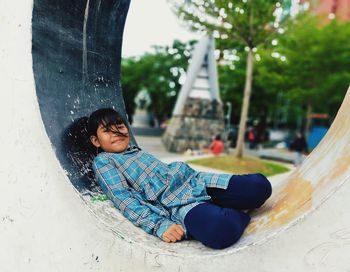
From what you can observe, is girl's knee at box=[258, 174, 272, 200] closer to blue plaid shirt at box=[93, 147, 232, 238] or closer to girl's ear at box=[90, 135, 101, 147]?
blue plaid shirt at box=[93, 147, 232, 238]

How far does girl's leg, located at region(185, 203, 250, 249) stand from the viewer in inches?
63.2

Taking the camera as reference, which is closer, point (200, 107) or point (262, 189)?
point (262, 189)

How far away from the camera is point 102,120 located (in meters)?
2.02

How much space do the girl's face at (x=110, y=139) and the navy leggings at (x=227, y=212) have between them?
1.74ft

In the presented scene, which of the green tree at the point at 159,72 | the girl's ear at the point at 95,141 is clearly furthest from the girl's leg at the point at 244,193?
the green tree at the point at 159,72

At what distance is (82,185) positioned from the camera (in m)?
1.88

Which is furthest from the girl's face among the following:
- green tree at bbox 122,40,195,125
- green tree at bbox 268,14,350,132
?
green tree at bbox 122,40,195,125

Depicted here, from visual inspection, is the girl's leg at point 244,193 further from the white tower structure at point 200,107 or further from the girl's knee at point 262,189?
the white tower structure at point 200,107

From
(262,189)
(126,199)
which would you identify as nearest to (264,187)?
(262,189)

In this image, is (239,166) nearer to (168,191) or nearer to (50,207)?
(168,191)

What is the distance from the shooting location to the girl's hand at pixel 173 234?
5.64ft

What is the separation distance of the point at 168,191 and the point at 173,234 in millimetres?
247

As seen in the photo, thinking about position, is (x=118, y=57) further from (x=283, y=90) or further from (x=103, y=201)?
(x=283, y=90)

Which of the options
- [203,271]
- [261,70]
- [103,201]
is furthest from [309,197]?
[261,70]
